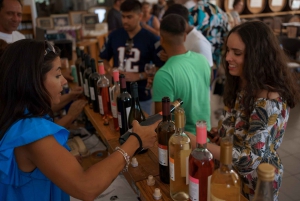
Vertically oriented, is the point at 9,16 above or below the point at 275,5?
below

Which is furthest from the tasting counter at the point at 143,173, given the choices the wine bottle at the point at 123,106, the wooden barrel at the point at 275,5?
the wooden barrel at the point at 275,5

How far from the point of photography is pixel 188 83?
1.81m

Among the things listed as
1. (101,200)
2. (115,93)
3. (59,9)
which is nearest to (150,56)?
(115,93)

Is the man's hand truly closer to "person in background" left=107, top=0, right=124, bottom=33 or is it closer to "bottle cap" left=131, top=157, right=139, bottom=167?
"bottle cap" left=131, top=157, right=139, bottom=167

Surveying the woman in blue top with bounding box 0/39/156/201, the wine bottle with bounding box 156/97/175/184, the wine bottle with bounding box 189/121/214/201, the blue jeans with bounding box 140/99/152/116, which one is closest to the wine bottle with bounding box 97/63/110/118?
the woman in blue top with bounding box 0/39/156/201

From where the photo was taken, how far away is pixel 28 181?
3.59ft

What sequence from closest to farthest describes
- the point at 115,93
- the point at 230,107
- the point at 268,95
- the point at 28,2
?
the point at 268,95 → the point at 230,107 → the point at 115,93 → the point at 28,2

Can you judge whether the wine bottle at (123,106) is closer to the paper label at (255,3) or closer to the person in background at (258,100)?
the person in background at (258,100)

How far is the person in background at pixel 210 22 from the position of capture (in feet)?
11.3

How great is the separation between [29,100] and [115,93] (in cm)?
65

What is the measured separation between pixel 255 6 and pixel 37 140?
7891 millimetres

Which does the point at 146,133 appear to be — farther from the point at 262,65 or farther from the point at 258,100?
the point at 262,65

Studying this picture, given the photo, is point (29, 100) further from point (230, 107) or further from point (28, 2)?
point (28, 2)

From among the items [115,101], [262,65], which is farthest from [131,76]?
[262,65]
